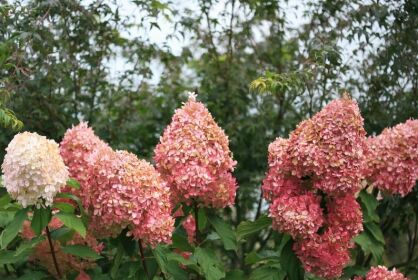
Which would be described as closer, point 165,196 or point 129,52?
point 165,196

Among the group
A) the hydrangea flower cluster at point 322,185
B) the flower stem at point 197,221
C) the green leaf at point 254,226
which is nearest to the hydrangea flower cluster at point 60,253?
the flower stem at point 197,221

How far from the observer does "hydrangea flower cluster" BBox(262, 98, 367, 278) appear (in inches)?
136

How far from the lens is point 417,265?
489cm

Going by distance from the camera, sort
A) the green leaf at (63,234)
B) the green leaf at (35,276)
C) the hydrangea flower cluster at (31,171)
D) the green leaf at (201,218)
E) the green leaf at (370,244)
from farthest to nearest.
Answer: the green leaf at (370,244) → the green leaf at (201,218) → the green leaf at (35,276) → the green leaf at (63,234) → the hydrangea flower cluster at (31,171)

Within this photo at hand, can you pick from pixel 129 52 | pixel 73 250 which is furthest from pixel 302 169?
pixel 129 52

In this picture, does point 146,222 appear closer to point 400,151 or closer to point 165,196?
point 165,196

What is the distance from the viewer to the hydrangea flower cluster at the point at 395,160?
4051mm

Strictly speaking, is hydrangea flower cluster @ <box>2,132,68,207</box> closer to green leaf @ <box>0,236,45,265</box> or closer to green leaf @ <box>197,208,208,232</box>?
green leaf @ <box>0,236,45,265</box>

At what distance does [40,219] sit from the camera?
11.0ft

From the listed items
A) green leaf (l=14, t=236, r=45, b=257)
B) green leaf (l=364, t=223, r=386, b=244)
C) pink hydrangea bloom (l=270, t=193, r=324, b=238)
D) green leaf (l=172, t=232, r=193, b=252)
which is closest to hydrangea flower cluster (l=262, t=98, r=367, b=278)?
pink hydrangea bloom (l=270, t=193, r=324, b=238)

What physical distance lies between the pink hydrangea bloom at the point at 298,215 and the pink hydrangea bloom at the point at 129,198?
496 millimetres

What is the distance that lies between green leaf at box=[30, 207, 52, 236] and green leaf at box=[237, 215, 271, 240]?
0.97 metres

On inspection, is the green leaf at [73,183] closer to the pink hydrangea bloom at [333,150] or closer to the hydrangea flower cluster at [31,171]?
the hydrangea flower cluster at [31,171]

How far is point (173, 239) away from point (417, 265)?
1878 mm
